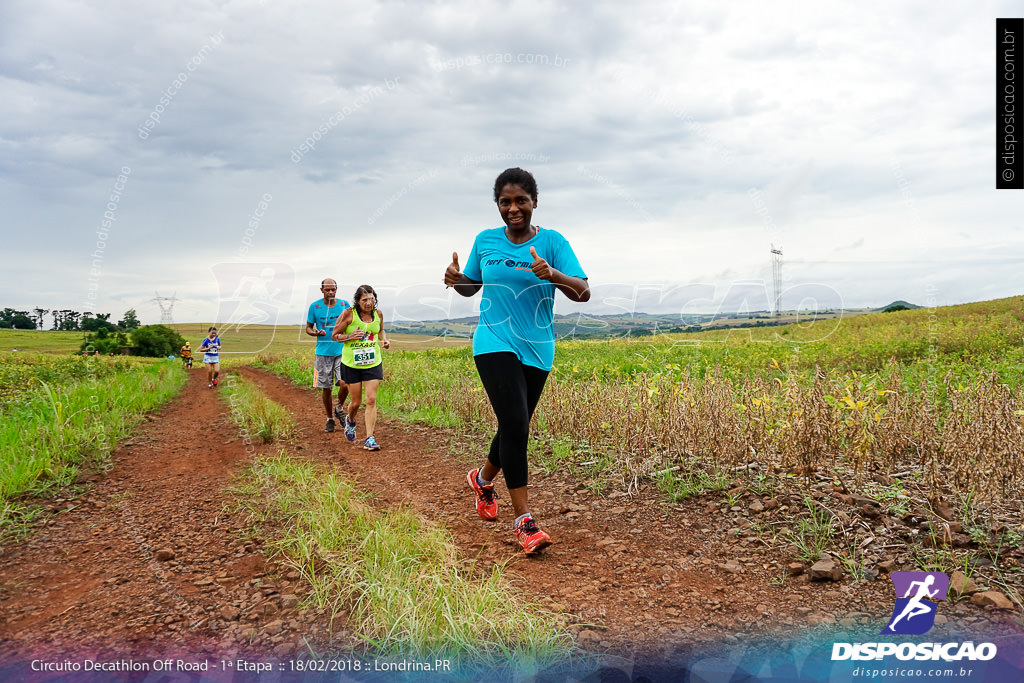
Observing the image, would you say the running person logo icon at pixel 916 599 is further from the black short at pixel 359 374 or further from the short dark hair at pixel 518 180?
the black short at pixel 359 374

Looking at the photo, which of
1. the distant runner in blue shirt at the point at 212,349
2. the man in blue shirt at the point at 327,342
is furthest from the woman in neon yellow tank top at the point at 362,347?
the distant runner in blue shirt at the point at 212,349

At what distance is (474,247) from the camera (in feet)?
12.8

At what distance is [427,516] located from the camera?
436 cm

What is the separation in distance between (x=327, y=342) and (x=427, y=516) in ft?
16.5

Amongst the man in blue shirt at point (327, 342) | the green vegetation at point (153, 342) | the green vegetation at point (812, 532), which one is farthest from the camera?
the green vegetation at point (153, 342)

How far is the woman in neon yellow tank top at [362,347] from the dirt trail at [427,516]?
2.01m

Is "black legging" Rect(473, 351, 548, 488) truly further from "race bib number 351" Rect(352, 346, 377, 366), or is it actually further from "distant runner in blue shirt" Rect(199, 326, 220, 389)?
"distant runner in blue shirt" Rect(199, 326, 220, 389)

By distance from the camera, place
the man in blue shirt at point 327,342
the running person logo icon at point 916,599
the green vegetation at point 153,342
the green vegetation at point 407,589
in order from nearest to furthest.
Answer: the green vegetation at point 407,589 → the running person logo icon at point 916,599 → the man in blue shirt at point 327,342 → the green vegetation at point 153,342

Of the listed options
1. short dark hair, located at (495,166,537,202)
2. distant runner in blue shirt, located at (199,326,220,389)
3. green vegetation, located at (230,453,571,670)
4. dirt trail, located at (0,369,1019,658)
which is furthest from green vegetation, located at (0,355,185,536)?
distant runner in blue shirt, located at (199,326,220,389)

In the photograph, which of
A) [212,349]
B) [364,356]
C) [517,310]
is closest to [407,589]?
[517,310]

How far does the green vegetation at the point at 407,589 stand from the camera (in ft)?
8.00

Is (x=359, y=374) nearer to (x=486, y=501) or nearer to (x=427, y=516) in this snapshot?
(x=427, y=516)

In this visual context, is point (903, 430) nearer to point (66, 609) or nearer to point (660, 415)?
point (660, 415)

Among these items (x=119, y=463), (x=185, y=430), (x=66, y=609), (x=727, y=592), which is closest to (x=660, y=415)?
(x=727, y=592)
